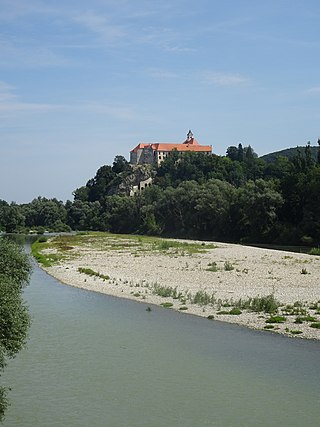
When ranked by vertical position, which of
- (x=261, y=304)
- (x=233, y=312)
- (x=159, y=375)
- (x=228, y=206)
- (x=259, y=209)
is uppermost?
(x=228, y=206)

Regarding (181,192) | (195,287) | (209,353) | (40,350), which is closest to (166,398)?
(209,353)

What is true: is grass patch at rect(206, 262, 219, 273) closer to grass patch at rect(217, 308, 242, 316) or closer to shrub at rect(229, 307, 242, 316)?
grass patch at rect(217, 308, 242, 316)

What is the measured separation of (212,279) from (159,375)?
27646 millimetres

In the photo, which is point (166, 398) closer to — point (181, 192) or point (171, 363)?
point (171, 363)

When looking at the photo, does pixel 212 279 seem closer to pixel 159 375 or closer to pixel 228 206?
pixel 159 375

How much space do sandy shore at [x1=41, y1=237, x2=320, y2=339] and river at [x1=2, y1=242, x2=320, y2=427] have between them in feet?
10.5

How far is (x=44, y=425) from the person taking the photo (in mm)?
19266

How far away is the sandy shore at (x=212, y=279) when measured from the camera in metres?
37.7

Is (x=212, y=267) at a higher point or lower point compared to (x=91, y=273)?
higher

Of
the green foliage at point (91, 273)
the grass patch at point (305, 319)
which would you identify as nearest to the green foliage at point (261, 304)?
the grass patch at point (305, 319)

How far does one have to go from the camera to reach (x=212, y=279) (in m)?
52.2

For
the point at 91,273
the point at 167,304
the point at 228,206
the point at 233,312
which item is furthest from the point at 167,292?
the point at 228,206

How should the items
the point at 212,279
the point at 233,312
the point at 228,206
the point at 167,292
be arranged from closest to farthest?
1. the point at 233,312
2. the point at 167,292
3. the point at 212,279
4. the point at 228,206

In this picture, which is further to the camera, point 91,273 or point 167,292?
point 91,273
